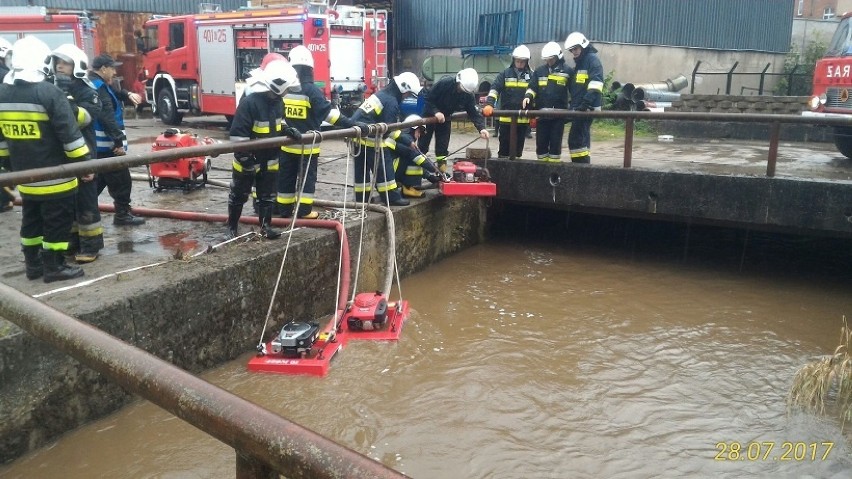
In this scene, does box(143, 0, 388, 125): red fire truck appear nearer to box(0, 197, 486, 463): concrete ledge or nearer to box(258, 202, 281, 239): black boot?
box(0, 197, 486, 463): concrete ledge

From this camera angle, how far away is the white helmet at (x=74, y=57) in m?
5.31

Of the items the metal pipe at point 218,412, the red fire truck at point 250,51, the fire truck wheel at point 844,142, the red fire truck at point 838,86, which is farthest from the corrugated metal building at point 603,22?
the metal pipe at point 218,412

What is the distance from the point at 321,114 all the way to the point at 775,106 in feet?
33.2

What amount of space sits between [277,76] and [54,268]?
7.30 ft

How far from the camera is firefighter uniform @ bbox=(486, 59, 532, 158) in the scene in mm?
8867

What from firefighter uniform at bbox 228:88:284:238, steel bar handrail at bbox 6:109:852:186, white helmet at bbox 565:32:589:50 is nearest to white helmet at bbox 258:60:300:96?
firefighter uniform at bbox 228:88:284:238

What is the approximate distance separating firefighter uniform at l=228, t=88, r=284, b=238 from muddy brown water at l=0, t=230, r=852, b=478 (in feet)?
3.65

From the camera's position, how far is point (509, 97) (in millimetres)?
9094

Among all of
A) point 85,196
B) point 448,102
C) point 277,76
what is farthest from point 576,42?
point 85,196

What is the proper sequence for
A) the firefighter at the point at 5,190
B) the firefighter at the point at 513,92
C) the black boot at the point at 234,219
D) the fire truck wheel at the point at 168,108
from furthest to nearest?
the fire truck wheel at the point at 168,108 < the firefighter at the point at 513,92 < the firefighter at the point at 5,190 < the black boot at the point at 234,219

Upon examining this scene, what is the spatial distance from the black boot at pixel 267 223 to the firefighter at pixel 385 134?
1279mm

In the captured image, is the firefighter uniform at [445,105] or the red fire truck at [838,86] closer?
the firefighter uniform at [445,105]

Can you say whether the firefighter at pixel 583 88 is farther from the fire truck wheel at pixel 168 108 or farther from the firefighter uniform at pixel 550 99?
the fire truck wheel at pixel 168 108
